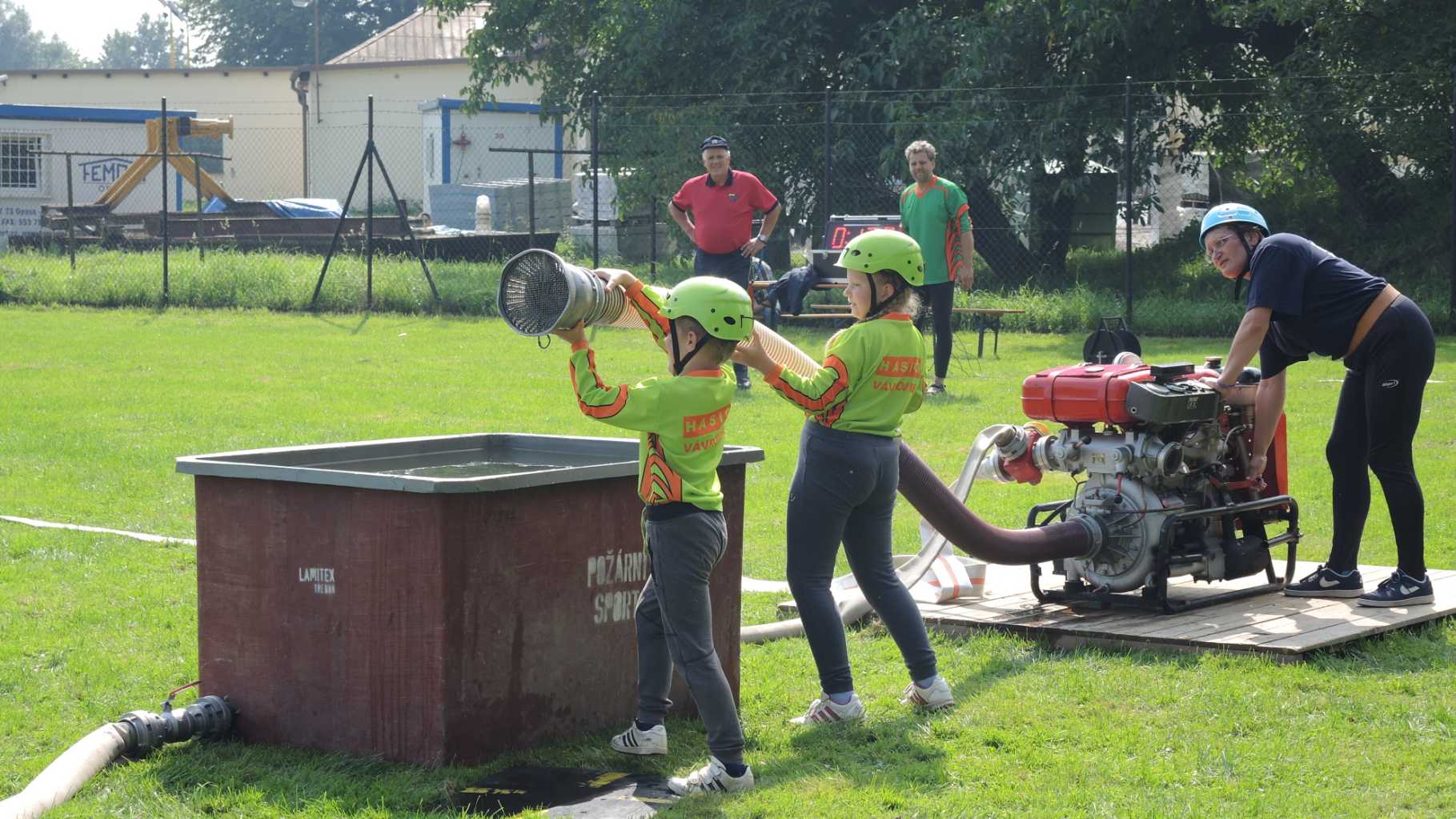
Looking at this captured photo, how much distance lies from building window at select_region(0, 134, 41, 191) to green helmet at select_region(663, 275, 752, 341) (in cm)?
3913

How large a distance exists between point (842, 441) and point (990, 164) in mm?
18181

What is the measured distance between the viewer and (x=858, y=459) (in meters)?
5.51

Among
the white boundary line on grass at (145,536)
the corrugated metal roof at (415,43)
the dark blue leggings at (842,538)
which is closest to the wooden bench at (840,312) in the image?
the white boundary line on grass at (145,536)

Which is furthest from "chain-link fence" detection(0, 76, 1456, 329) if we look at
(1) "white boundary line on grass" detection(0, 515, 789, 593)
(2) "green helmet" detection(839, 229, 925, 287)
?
(2) "green helmet" detection(839, 229, 925, 287)

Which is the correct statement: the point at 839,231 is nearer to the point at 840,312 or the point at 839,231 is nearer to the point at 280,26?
the point at 840,312

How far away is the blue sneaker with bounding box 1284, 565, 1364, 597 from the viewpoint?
7.21 meters

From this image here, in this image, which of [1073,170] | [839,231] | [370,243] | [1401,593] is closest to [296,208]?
[370,243]

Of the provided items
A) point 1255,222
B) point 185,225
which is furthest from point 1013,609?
point 185,225

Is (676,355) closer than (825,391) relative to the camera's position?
Yes

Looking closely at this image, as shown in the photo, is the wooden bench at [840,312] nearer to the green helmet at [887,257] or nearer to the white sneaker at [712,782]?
the green helmet at [887,257]

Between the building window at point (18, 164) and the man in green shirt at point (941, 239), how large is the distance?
3209cm

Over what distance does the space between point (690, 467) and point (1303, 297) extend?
3212 millimetres

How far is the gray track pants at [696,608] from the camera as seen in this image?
16.2 ft

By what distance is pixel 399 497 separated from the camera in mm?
4871
